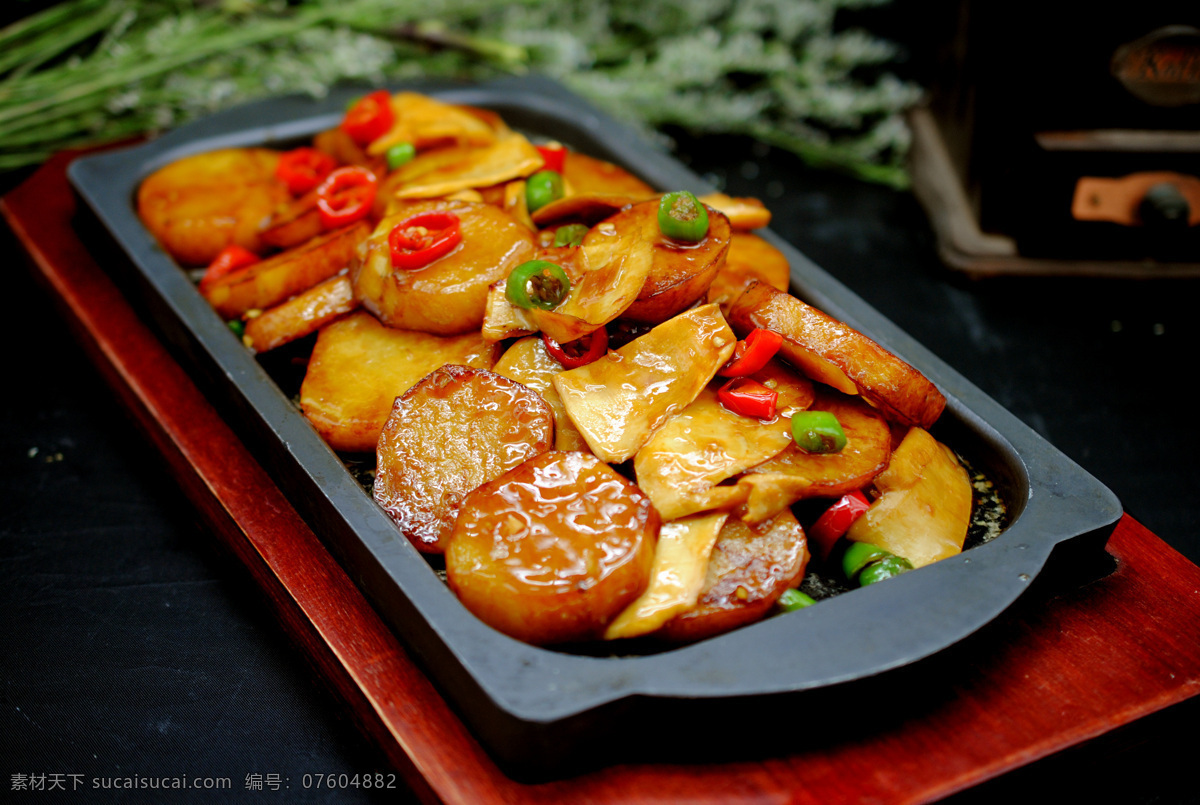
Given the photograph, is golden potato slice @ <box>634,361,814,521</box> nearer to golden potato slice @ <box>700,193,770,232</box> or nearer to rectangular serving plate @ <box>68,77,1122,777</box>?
rectangular serving plate @ <box>68,77,1122,777</box>

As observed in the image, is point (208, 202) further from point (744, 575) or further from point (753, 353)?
point (744, 575)

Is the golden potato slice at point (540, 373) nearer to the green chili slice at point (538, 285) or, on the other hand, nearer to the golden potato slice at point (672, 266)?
the green chili slice at point (538, 285)

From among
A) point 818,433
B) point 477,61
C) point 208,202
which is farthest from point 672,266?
point 477,61

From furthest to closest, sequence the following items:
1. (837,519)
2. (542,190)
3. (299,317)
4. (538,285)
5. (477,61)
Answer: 1. (477,61)
2. (542,190)
3. (299,317)
4. (538,285)
5. (837,519)

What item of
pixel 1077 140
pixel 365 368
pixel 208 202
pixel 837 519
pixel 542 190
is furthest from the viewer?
pixel 1077 140

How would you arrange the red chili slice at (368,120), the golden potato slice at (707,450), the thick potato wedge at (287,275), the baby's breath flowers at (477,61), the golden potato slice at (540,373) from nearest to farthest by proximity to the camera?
1. the golden potato slice at (707,450)
2. the golden potato slice at (540,373)
3. the thick potato wedge at (287,275)
4. the red chili slice at (368,120)
5. the baby's breath flowers at (477,61)

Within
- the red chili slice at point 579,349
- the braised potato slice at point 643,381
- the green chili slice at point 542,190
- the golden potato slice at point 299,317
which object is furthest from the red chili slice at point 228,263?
the braised potato slice at point 643,381

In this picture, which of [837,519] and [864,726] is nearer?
[864,726]
